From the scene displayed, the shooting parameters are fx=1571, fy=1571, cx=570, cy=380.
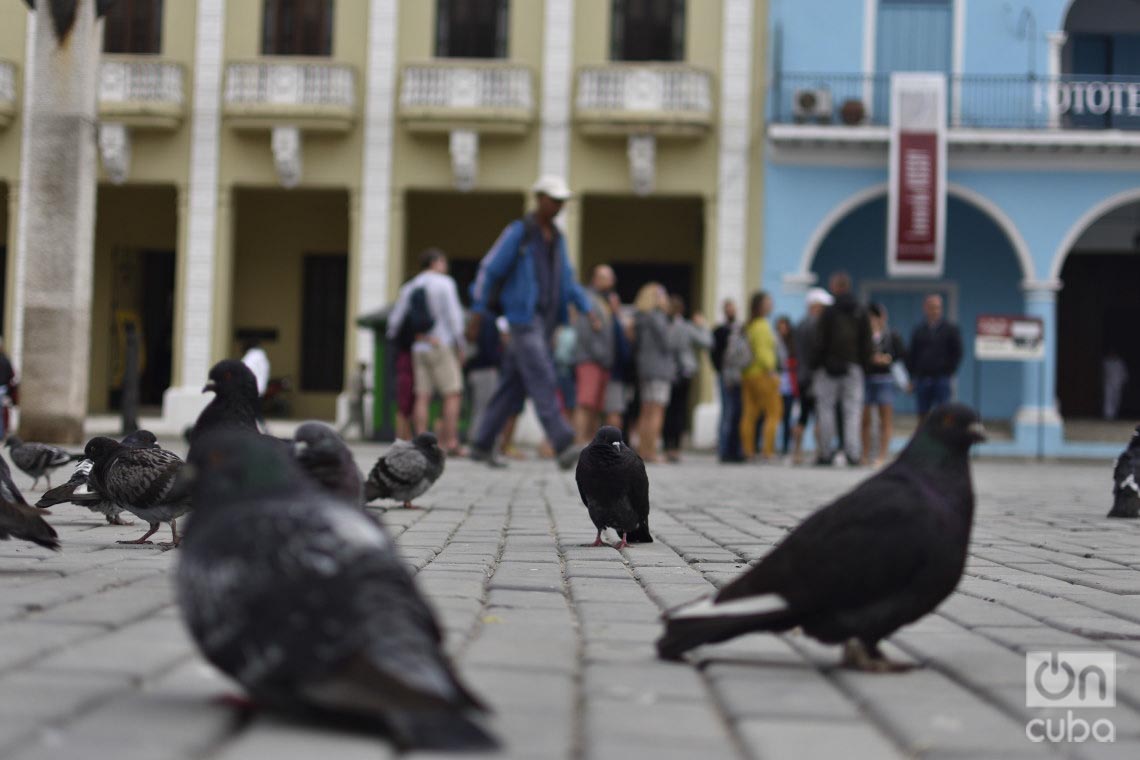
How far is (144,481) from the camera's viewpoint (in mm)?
6078

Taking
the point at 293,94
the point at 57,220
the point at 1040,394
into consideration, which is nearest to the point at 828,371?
the point at 57,220

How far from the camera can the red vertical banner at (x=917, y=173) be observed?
79.9 ft

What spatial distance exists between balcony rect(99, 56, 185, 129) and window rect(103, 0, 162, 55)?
0.70m

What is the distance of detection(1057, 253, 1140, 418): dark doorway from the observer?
2877 cm

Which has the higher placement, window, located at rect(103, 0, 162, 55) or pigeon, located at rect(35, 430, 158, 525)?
window, located at rect(103, 0, 162, 55)

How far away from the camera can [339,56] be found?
2541 cm

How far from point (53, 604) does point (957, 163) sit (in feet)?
74.0

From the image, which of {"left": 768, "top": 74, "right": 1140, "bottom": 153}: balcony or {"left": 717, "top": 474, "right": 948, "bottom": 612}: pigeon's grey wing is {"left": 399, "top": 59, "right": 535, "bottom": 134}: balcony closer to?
{"left": 768, "top": 74, "right": 1140, "bottom": 153}: balcony

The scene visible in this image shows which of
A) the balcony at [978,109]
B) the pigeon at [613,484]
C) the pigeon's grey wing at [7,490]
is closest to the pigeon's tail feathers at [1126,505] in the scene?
the pigeon at [613,484]

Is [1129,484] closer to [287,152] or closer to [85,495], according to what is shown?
[85,495]

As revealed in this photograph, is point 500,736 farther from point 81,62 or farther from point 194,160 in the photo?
point 194,160

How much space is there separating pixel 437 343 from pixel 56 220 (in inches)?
149

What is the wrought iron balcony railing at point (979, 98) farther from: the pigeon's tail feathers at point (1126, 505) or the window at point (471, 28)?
the pigeon's tail feathers at point (1126, 505)

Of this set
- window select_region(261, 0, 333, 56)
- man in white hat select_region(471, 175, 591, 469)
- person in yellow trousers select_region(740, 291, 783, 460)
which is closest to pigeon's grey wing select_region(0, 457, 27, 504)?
man in white hat select_region(471, 175, 591, 469)
